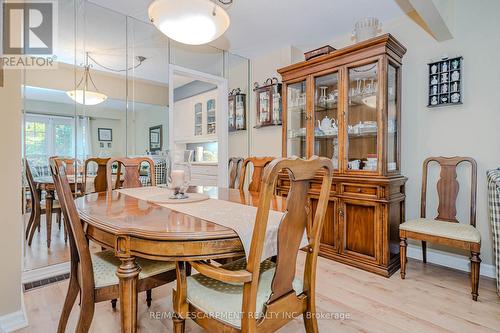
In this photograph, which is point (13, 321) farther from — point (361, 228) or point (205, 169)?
point (205, 169)

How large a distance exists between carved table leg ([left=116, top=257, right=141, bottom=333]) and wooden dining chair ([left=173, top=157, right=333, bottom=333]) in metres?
0.19

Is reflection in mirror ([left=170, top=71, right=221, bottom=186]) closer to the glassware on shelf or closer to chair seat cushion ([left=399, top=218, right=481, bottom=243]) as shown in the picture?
the glassware on shelf

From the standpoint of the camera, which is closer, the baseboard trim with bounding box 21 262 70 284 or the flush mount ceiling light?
the flush mount ceiling light

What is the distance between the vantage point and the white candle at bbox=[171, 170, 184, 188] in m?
1.63

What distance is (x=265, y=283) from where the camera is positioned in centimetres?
121

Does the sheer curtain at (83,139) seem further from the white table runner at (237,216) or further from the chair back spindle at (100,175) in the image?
the white table runner at (237,216)

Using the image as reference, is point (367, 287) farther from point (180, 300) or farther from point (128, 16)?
point (128, 16)

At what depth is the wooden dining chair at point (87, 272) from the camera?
1.17 meters

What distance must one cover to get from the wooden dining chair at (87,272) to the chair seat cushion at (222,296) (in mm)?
259

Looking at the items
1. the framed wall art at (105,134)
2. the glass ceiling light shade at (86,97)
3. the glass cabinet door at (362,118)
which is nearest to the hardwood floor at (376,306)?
the glass cabinet door at (362,118)

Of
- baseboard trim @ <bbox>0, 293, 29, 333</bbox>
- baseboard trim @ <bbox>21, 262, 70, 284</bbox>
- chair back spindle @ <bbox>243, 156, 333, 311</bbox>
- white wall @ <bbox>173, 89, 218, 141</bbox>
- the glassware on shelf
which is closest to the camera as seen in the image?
chair back spindle @ <bbox>243, 156, 333, 311</bbox>

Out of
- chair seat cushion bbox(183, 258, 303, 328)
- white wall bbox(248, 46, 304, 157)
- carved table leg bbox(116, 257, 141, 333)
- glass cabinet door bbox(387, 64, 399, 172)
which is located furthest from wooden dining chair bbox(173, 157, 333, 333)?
white wall bbox(248, 46, 304, 157)

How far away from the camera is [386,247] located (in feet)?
7.73

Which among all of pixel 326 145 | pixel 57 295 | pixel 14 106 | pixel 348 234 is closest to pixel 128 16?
pixel 14 106
